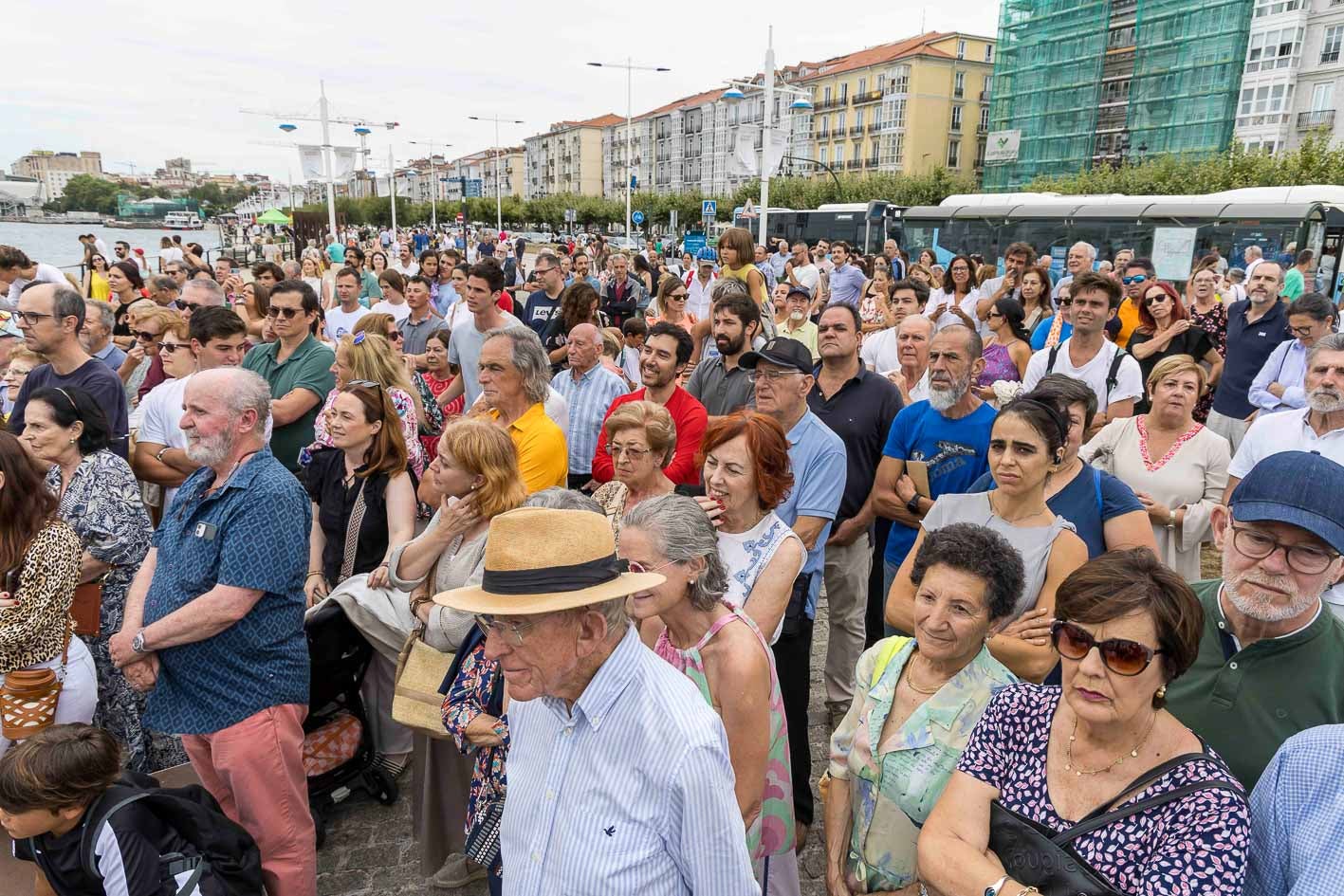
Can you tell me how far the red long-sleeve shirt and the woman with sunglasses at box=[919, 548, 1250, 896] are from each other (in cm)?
229

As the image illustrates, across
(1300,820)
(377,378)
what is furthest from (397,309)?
(1300,820)

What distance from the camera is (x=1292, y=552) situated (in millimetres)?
2014

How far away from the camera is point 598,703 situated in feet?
5.58

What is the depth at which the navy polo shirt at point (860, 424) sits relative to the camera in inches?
169

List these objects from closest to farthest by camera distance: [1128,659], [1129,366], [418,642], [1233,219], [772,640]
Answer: [1128,659], [772,640], [418,642], [1129,366], [1233,219]

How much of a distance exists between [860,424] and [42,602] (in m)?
3.74

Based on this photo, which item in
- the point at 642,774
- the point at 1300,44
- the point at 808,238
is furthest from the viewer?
the point at 1300,44

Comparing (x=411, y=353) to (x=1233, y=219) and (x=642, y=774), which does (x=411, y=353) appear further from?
(x=1233, y=219)

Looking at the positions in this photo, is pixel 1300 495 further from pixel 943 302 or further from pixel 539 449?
pixel 943 302

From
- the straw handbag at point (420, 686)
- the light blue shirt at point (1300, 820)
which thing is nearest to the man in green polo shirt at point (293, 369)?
the straw handbag at point (420, 686)

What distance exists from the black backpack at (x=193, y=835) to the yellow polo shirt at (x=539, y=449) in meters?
1.76

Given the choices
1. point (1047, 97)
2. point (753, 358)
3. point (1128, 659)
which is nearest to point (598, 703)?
point (1128, 659)

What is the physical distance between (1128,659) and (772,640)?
52.6 inches

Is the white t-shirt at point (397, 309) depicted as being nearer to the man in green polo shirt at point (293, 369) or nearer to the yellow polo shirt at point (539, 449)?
the man in green polo shirt at point (293, 369)
